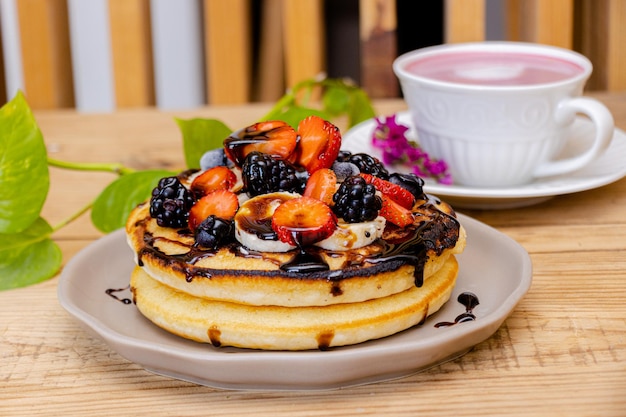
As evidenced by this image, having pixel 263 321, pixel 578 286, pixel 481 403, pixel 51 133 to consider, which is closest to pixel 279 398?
pixel 263 321

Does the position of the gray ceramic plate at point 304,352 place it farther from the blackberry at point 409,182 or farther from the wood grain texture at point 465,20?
the wood grain texture at point 465,20

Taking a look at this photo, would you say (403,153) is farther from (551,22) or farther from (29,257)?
(551,22)

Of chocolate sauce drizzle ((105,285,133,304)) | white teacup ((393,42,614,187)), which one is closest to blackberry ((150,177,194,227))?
chocolate sauce drizzle ((105,285,133,304))

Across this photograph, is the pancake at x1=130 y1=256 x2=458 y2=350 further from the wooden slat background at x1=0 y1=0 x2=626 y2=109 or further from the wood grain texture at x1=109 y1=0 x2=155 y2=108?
the wood grain texture at x1=109 y1=0 x2=155 y2=108

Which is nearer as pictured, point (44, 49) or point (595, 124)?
point (595, 124)

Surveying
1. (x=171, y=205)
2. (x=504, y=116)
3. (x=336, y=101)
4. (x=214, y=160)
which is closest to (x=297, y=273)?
(x=171, y=205)
